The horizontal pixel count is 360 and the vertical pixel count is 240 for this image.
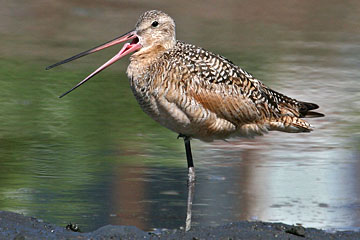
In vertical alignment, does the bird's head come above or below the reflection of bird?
above

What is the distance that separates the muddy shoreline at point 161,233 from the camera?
17.9 feet

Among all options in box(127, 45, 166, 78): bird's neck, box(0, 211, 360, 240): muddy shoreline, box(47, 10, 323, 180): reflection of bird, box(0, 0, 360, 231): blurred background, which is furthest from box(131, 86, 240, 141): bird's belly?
box(0, 211, 360, 240): muddy shoreline

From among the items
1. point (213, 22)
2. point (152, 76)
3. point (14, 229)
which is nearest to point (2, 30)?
point (213, 22)

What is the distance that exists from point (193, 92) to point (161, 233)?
1436mm

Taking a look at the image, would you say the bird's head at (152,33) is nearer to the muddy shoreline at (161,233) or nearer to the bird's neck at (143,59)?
the bird's neck at (143,59)

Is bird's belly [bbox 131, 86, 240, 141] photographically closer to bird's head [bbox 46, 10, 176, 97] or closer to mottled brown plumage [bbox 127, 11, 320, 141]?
mottled brown plumage [bbox 127, 11, 320, 141]

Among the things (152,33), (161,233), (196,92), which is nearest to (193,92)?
(196,92)

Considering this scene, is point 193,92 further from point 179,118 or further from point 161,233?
point 161,233

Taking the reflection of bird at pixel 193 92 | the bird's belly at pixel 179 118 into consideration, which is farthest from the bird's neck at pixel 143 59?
the bird's belly at pixel 179 118

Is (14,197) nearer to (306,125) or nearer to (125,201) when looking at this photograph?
(125,201)

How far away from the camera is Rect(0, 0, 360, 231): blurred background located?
648 centimetres

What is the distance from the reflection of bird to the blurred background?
1.35ft

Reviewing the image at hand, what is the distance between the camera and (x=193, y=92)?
270 inches

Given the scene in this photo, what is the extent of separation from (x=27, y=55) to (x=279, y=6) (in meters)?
5.42
